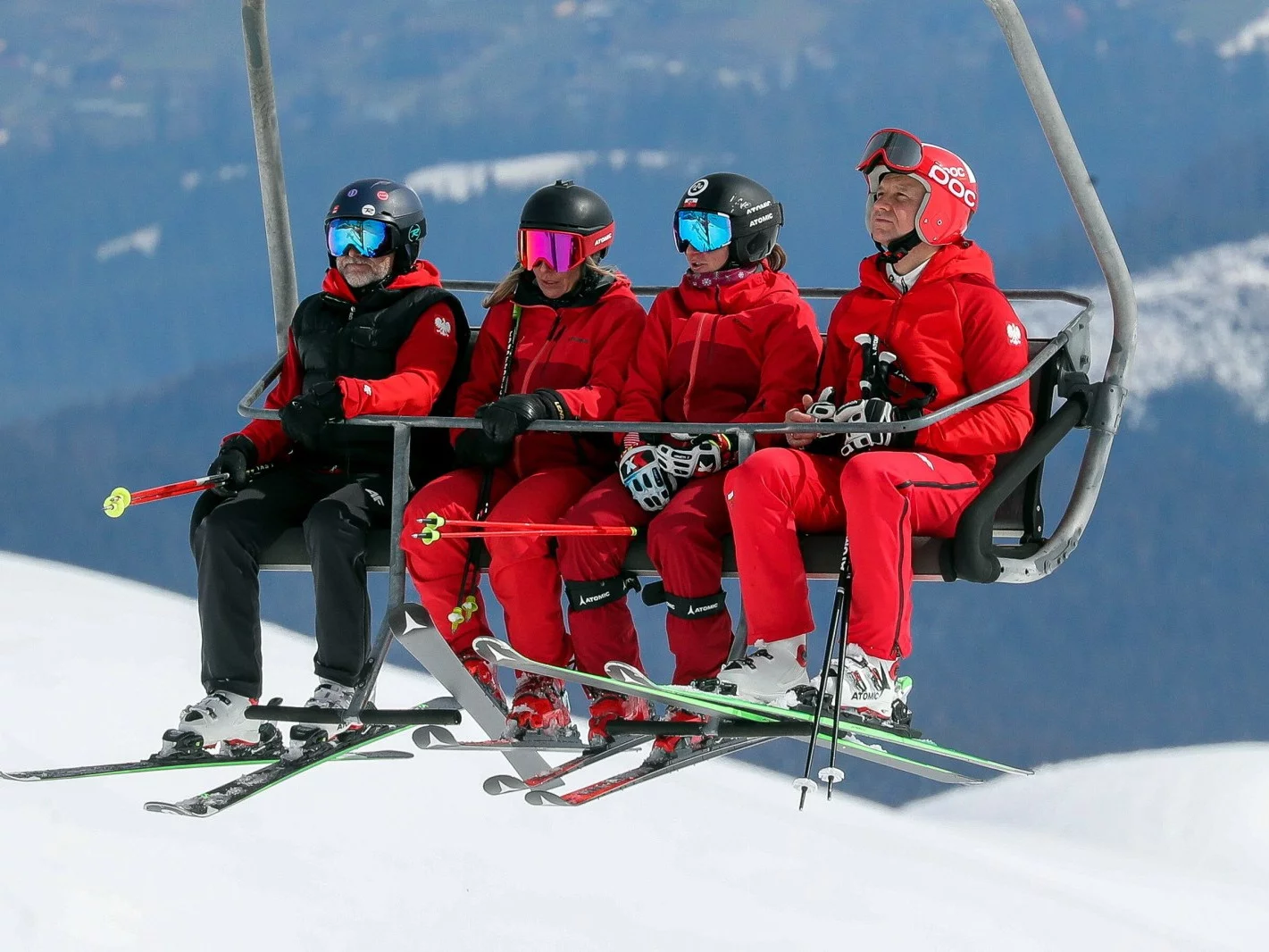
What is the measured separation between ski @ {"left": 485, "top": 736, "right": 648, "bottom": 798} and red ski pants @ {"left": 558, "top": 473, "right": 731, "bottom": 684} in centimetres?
21

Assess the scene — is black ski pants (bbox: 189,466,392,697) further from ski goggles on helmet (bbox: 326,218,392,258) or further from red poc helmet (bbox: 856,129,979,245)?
red poc helmet (bbox: 856,129,979,245)

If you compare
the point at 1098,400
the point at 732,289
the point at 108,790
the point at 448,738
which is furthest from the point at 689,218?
the point at 108,790

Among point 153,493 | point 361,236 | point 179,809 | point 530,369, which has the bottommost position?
point 179,809

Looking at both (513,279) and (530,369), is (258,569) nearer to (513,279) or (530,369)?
(530,369)

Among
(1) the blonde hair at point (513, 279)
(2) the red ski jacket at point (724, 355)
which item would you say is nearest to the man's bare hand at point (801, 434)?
(2) the red ski jacket at point (724, 355)

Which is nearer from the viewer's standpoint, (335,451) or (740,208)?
(740,208)

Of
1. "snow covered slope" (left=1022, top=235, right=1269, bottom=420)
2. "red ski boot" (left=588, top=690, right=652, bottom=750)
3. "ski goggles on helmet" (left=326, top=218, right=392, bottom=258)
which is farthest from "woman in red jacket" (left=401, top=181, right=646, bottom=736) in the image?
"snow covered slope" (left=1022, top=235, right=1269, bottom=420)

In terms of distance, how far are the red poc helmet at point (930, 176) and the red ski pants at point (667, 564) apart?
33.7 inches

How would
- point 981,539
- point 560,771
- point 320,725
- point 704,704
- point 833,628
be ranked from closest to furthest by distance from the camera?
point 704,704 < point 833,628 < point 981,539 < point 560,771 < point 320,725

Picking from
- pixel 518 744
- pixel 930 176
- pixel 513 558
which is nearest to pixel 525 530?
pixel 513 558

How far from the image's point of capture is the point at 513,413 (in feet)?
14.7

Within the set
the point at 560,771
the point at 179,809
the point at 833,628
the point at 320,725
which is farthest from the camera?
the point at 320,725

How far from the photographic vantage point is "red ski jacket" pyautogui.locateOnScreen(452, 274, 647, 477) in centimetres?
492

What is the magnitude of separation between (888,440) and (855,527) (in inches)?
15.1
